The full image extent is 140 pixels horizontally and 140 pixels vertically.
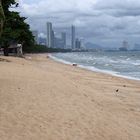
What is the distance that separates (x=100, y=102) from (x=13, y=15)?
47.2 m

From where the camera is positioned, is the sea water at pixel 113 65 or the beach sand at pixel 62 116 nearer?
the beach sand at pixel 62 116

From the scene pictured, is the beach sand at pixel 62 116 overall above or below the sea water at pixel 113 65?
above

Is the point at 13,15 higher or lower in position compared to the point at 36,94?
higher

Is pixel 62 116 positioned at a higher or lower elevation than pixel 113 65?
higher

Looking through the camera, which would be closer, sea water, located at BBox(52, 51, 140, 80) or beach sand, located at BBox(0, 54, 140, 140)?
beach sand, located at BBox(0, 54, 140, 140)

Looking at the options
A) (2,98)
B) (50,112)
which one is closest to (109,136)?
(50,112)

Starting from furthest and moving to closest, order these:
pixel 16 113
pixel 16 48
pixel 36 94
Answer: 1. pixel 16 48
2. pixel 36 94
3. pixel 16 113

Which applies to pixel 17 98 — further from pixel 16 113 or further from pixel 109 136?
pixel 109 136

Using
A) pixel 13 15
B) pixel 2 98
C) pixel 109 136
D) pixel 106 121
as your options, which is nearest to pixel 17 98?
pixel 2 98

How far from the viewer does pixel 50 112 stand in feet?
35.1

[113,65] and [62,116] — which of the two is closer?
[62,116]

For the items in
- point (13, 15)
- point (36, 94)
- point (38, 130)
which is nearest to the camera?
point (38, 130)

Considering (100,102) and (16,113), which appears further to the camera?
(100,102)

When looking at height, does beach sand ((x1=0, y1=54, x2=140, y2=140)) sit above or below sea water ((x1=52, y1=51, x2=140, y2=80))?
above
